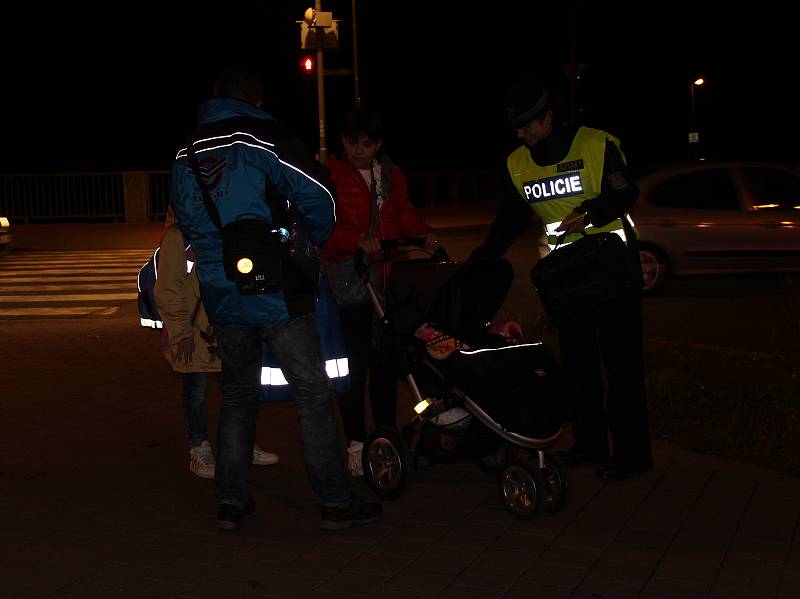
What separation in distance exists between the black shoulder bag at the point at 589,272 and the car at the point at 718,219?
7.75m

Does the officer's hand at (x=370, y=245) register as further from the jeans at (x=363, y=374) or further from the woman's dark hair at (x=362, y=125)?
the woman's dark hair at (x=362, y=125)

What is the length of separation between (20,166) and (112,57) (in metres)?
11.2

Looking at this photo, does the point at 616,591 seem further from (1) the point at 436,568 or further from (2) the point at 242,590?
(2) the point at 242,590

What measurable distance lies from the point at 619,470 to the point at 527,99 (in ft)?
6.01

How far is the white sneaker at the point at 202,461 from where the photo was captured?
19.7 feet

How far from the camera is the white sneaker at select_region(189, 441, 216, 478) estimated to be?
600 cm

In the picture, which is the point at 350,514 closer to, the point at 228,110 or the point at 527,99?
the point at 228,110

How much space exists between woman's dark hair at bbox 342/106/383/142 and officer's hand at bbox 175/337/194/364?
126cm

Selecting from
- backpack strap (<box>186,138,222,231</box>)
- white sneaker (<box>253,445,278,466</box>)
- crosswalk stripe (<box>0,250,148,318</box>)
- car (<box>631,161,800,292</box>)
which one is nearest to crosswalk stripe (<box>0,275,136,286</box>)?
crosswalk stripe (<box>0,250,148,318</box>)

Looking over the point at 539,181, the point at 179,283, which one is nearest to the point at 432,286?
the point at 539,181

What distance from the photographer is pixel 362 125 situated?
5.79m

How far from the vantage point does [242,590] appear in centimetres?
437

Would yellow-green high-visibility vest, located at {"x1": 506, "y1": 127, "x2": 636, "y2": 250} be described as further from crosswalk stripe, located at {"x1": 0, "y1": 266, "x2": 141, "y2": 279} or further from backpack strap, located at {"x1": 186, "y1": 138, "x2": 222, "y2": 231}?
crosswalk stripe, located at {"x1": 0, "y1": 266, "x2": 141, "y2": 279}

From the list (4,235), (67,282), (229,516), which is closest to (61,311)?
(67,282)
